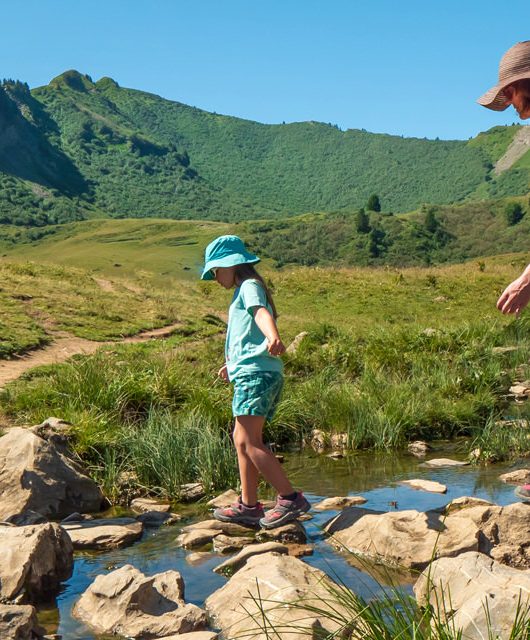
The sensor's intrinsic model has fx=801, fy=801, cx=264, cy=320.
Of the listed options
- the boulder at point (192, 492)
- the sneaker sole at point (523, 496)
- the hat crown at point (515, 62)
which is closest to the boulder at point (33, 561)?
the boulder at point (192, 492)

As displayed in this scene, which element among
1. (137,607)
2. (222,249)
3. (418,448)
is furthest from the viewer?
(418,448)

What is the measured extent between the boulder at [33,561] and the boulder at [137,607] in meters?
0.29

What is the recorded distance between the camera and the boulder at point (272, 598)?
340cm

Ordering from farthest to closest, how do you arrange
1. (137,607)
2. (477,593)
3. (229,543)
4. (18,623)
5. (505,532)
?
(229,543), (505,532), (137,607), (18,623), (477,593)

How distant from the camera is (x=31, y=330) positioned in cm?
1509

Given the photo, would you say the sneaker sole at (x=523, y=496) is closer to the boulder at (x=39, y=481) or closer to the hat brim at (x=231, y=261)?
the hat brim at (x=231, y=261)

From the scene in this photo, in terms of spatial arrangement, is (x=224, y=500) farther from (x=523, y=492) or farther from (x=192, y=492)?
(x=523, y=492)

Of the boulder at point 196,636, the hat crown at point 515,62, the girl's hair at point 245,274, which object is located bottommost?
the boulder at point 196,636

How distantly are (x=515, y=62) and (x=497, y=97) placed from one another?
0.19 m

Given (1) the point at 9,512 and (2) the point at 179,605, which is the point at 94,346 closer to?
(1) the point at 9,512

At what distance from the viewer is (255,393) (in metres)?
5.10

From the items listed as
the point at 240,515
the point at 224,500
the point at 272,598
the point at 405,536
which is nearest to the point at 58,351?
the point at 224,500

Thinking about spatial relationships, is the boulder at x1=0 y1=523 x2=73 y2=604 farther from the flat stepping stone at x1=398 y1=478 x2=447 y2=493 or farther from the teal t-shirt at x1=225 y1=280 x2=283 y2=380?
the flat stepping stone at x1=398 y1=478 x2=447 y2=493

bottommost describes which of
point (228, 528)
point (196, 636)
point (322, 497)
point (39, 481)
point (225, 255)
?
point (322, 497)
